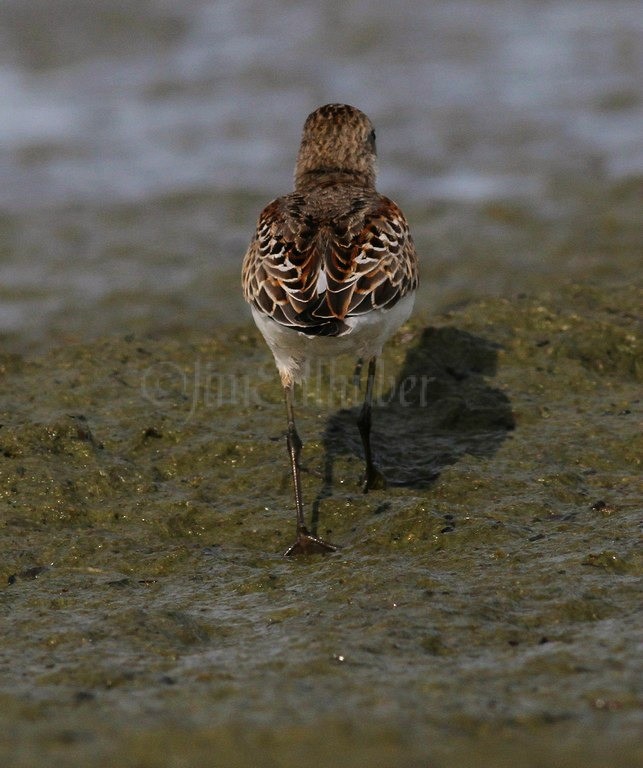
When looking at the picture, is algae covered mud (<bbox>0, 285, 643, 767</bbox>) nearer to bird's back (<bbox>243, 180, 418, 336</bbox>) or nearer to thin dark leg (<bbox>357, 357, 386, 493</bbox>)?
thin dark leg (<bbox>357, 357, 386, 493</bbox>)

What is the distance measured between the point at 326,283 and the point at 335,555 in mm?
1425

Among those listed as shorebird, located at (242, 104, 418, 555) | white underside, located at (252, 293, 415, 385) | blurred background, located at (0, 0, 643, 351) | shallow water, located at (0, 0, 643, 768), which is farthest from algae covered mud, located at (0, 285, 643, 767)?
blurred background, located at (0, 0, 643, 351)

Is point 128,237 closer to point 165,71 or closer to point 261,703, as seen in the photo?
point 165,71

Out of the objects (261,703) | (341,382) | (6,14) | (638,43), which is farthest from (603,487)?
(6,14)

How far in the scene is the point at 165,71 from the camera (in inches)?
651

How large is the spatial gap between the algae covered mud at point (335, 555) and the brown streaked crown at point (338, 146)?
1.25 meters

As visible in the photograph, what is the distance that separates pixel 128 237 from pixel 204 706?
8.15 meters

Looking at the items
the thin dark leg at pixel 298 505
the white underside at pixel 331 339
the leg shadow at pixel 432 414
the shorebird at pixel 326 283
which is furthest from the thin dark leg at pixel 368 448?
the thin dark leg at pixel 298 505

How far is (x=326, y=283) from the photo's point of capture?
6.27m

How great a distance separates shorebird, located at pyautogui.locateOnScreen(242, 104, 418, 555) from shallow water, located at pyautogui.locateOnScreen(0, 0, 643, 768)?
1.68ft

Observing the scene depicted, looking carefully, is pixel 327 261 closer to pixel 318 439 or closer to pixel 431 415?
pixel 318 439

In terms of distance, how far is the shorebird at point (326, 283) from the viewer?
6.25 meters

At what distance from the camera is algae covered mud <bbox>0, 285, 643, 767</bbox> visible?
4.10 meters

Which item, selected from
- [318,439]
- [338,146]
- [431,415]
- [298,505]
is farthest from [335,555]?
[338,146]
